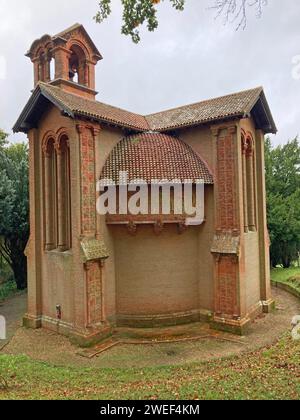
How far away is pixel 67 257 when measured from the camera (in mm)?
13930

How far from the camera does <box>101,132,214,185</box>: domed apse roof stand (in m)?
14.2

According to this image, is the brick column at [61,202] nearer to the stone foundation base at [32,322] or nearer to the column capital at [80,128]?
the column capital at [80,128]

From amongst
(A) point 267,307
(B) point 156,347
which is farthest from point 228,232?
(B) point 156,347

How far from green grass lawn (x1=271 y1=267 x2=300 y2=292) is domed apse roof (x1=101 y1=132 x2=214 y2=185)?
11.1 metres

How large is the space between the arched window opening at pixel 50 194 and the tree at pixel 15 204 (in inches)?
229

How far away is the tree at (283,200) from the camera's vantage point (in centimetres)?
2550

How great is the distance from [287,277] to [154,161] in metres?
14.8

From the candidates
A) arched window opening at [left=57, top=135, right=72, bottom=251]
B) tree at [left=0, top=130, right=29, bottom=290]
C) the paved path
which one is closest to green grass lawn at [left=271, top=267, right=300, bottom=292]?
the paved path

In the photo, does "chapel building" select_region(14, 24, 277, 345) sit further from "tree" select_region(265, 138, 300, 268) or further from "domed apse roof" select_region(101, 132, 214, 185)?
"tree" select_region(265, 138, 300, 268)

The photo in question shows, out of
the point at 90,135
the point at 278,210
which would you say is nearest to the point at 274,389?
the point at 90,135

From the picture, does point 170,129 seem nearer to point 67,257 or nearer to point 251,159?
point 251,159

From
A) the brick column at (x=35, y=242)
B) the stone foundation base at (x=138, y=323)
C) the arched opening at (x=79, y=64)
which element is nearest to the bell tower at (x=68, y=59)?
the arched opening at (x=79, y=64)

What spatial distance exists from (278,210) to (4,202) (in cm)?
2031
